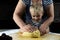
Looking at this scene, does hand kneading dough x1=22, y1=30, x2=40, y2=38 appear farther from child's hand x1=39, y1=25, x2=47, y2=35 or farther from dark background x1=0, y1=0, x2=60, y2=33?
dark background x1=0, y1=0, x2=60, y2=33

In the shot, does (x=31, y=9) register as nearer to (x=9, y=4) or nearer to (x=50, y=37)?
(x=50, y=37)

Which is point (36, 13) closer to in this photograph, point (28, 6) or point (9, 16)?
point (28, 6)

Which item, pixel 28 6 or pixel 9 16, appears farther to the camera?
pixel 9 16

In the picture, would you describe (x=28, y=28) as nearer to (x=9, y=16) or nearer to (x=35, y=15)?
(x=35, y=15)

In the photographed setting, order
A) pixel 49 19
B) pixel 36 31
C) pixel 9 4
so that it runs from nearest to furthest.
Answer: pixel 36 31 → pixel 49 19 → pixel 9 4

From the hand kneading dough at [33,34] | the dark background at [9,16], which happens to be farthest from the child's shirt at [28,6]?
the dark background at [9,16]

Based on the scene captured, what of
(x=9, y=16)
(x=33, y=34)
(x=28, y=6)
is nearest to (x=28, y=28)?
(x=33, y=34)

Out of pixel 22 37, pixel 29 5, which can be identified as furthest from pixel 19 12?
pixel 22 37

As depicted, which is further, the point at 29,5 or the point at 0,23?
the point at 0,23

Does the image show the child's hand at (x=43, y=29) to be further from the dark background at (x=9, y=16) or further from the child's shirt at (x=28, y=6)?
the dark background at (x=9, y=16)

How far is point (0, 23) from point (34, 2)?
1.96ft

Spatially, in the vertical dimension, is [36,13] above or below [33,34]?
above

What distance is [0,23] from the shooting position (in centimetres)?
162

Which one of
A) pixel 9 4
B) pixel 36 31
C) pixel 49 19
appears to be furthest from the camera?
pixel 9 4
